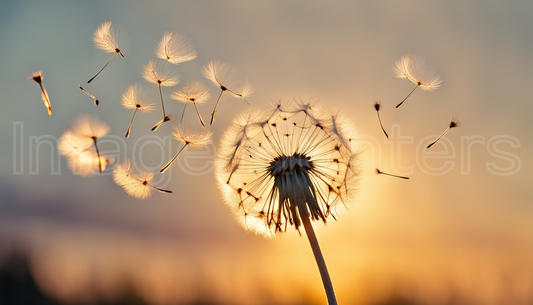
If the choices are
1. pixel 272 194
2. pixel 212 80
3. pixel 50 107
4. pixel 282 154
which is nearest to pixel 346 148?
pixel 282 154

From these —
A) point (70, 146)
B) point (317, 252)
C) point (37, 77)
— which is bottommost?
point (317, 252)

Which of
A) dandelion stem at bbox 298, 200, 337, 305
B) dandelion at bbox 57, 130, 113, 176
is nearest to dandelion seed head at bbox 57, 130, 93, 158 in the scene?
dandelion at bbox 57, 130, 113, 176

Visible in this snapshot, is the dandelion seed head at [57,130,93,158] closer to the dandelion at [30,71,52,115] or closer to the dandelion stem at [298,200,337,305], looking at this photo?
the dandelion at [30,71,52,115]

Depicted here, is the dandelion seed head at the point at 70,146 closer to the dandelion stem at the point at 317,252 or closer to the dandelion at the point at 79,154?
the dandelion at the point at 79,154

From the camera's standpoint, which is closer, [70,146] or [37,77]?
[37,77]

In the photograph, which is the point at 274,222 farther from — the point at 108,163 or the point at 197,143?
the point at 108,163

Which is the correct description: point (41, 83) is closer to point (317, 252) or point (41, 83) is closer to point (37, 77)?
point (37, 77)

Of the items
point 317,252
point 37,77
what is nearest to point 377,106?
point 317,252

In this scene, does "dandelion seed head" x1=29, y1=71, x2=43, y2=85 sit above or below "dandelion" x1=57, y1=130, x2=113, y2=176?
above
